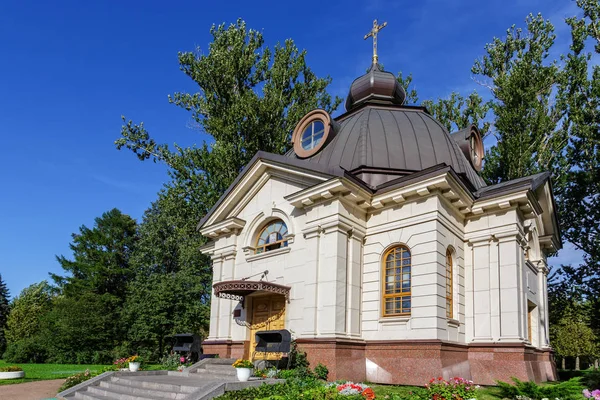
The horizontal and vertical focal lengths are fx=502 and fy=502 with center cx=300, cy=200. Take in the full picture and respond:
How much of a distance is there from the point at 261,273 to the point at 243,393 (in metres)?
5.52

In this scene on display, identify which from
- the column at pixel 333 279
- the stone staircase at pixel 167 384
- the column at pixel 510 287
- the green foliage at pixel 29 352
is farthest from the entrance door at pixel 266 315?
the green foliage at pixel 29 352

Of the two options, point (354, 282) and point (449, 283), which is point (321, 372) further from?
point (449, 283)

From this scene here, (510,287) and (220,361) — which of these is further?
(220,361)

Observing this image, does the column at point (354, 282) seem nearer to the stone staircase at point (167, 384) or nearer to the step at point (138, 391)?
the stone staircase at point (167, 384)

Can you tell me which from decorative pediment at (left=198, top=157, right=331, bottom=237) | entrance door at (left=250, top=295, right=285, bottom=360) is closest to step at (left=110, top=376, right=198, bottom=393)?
entrance door at (left=250, top=295, right=285, bottom=360)

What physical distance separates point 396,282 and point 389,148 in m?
4.58

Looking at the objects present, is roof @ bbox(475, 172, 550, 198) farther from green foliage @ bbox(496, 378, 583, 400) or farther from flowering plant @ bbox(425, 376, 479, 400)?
flowering plant @ bbox(425, 376, 479, 400)

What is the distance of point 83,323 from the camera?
32188mm

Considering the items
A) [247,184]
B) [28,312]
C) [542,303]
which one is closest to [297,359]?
[247,184]

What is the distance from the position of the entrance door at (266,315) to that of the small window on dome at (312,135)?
5.56 m

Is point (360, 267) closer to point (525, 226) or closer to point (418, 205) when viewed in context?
point (418, 205)

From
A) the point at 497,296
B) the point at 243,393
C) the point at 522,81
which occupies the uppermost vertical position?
the point at 522,81

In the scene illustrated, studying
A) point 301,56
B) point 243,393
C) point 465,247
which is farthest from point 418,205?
point 301,56

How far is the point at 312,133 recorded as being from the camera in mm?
17922
